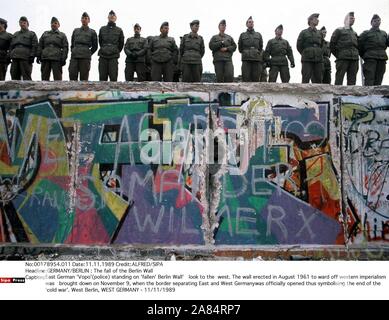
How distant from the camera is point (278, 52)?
8797 mm

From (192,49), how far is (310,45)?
2.27m

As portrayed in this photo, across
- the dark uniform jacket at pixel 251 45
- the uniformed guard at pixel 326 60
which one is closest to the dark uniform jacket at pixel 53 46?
the dark uniform jacket at pixel 251 45

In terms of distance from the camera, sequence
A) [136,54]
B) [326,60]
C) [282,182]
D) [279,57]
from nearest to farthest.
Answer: [282,182], [136,54], [279,57], [326,60]

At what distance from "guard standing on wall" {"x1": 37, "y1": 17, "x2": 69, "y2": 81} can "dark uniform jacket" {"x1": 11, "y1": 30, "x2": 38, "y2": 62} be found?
0.13 metres

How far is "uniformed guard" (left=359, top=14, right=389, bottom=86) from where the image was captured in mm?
8328

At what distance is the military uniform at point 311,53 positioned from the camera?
27.6 ft

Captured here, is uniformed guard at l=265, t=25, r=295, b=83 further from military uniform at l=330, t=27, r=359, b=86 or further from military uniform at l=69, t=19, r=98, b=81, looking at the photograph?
military uniform at l=69, t=19, r=98, b=81

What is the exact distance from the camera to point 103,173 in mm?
6742

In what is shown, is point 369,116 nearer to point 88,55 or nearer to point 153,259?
point 153,259

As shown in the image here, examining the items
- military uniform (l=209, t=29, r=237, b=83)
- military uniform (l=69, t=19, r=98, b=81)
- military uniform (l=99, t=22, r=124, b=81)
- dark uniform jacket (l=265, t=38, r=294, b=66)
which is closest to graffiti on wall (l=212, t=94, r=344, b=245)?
military uniform (l=209, t=29, r=237, b=83)

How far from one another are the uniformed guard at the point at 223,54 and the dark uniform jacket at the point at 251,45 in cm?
20

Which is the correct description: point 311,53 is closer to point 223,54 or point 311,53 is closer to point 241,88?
point 223,54

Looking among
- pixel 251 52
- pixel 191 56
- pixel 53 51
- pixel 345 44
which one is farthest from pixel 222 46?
pixel 53 51

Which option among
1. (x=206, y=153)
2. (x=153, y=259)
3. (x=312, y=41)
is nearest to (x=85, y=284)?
(x=153, y=259)
